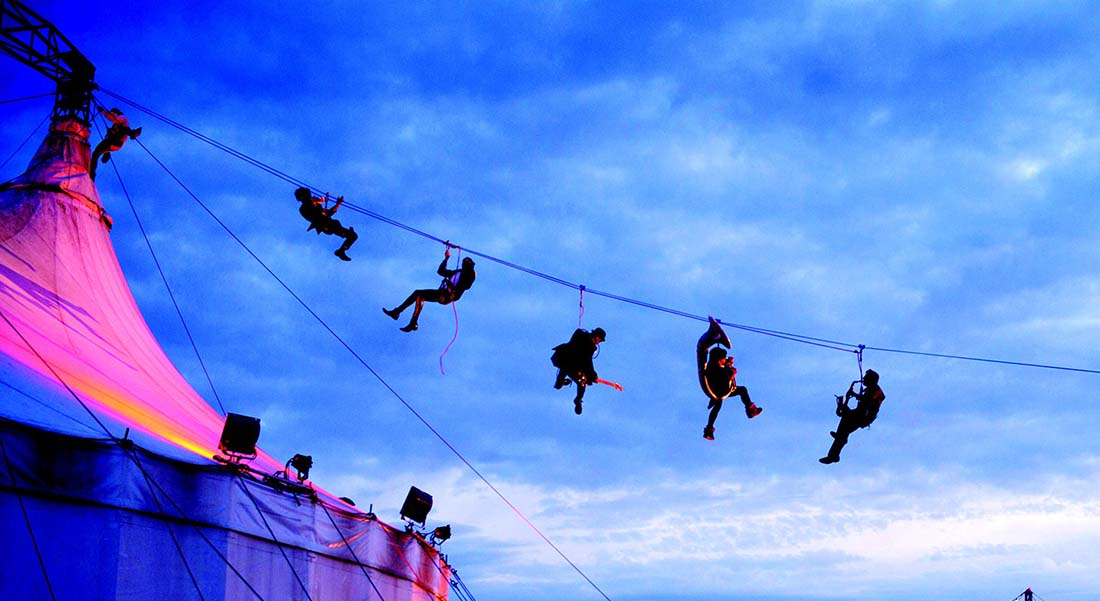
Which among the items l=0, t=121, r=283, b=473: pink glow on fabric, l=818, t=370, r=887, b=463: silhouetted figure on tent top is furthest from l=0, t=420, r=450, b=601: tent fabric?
l=818, t=370, r=887, b=463: silhouetted figure on tent top

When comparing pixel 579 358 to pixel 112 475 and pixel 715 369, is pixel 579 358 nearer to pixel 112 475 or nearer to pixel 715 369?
pixel 715 369

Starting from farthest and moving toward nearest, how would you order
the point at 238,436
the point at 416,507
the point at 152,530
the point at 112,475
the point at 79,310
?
the point at 416,507 < the point at 79,310 < the point at 238,436 < the point at 152,530 < the point at 112,475

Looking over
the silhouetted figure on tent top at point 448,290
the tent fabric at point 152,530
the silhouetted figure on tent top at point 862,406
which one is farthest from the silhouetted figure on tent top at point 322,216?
the silhouetted figure on tent top at point 862,406

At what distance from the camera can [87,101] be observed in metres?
11.4

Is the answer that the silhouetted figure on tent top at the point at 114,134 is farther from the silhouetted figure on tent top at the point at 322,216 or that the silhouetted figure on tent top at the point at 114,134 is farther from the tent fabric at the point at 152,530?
the tent fabric at the point at 152,530

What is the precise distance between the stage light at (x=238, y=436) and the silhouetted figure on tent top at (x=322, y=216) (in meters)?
2.05

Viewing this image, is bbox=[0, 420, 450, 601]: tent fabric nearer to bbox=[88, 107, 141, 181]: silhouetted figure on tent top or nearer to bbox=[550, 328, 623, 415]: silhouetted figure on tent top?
bbox=[550, 328, 623, 415]: silhouetted figure on tent top

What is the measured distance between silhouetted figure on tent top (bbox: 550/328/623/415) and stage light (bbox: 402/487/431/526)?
173 cm

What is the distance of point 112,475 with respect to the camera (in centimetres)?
684

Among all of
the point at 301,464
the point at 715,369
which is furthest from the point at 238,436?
the point at 715,369

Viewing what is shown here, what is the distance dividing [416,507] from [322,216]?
9.55ft

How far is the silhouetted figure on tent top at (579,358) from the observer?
31.8 ft

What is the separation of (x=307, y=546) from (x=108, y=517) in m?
1.89

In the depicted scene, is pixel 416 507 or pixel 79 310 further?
pixel 416 507
